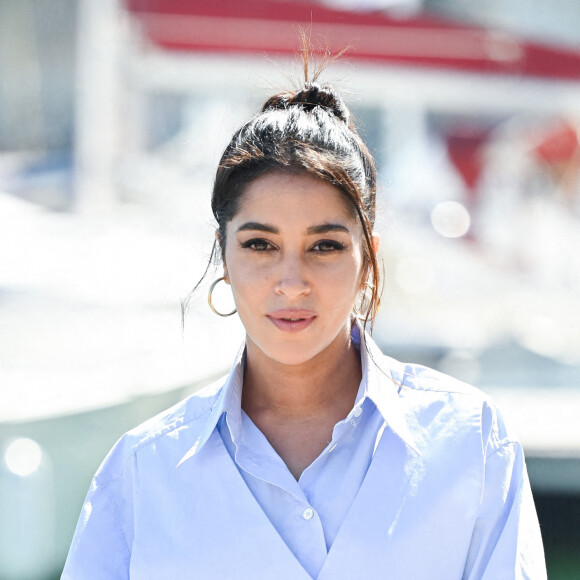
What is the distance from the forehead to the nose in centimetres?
6

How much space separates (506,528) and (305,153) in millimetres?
573

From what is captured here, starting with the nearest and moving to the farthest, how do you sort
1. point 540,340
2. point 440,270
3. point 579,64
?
point 540,340 → point 440,270 → point 579,64

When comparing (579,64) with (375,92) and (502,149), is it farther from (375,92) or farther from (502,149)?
(375,92)

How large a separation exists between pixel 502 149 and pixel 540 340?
10.3ft

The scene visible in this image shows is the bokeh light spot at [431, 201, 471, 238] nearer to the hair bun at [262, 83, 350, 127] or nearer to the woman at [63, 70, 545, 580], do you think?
the hair bun at [262, 83, 350, 127]

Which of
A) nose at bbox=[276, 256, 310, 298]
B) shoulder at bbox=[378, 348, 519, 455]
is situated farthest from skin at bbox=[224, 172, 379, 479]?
shoulder at bbox=[378, 348, 519, 455]

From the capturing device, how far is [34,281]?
4.52 meters

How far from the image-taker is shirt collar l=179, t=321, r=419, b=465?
131cm

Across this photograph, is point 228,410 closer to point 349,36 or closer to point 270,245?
point 270,245

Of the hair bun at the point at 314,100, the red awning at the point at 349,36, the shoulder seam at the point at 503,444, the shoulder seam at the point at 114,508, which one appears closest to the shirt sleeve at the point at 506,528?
the shoulder seam at the point at 503,444

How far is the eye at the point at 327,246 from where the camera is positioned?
4.44ft

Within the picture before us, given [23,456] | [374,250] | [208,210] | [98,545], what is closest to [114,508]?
[98,545]

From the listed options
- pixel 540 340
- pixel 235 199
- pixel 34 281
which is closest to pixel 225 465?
pixel 235 199

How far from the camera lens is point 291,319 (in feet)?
4.35
